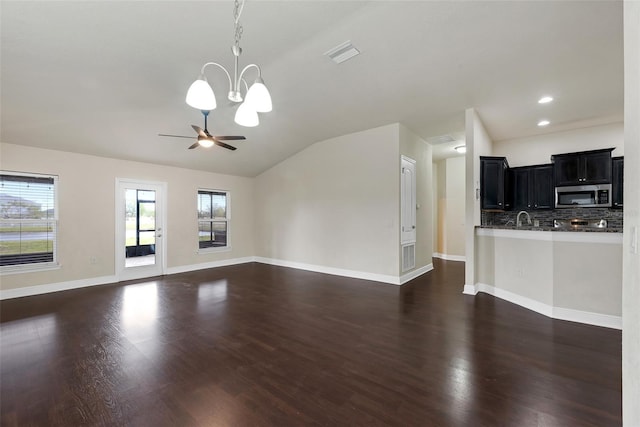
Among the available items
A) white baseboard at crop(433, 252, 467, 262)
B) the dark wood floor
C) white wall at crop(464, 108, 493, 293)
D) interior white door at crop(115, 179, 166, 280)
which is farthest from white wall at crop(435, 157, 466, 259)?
interior white door at crop(115, 179, 166, 280)

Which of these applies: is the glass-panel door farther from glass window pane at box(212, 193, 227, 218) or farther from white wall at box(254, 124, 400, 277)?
white wall at box(254, 124, 400, 277)

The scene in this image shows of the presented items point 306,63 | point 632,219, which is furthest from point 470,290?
point 306,63

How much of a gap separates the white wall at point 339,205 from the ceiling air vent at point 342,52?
2.23 meters

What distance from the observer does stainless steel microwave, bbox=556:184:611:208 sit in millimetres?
5020

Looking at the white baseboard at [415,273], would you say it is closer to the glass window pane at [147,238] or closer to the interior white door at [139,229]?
the interior white door at [139,229]

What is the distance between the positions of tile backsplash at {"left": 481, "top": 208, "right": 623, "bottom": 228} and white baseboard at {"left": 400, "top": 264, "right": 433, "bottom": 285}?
1.59 metres

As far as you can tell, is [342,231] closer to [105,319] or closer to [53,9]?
[105,319]

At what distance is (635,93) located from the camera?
1.07m

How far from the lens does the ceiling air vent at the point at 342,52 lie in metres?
3.05

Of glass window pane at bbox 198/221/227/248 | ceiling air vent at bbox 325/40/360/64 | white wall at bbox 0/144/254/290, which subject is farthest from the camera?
glass window pane at bbox 198/221/227/248

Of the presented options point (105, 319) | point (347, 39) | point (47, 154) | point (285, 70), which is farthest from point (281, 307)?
point (47, 154)

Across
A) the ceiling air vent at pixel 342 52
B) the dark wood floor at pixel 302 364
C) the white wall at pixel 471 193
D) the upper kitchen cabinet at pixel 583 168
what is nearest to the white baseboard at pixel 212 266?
the dark wood floor at pixel 302 364

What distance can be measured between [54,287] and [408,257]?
6.61 m

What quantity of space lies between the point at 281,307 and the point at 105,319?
2253mm
